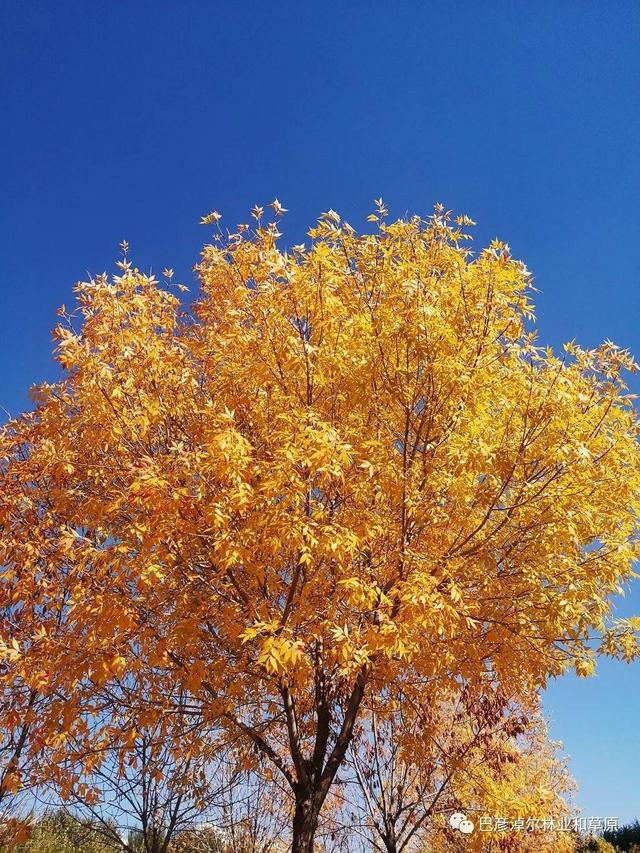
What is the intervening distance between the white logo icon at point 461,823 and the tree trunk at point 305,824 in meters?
4.92

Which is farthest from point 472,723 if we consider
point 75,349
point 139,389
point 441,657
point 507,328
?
point 75,349

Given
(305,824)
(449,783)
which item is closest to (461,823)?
(449,783)

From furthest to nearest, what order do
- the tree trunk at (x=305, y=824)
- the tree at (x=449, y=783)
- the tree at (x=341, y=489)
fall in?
the tree at (x=449, y=783) → the tree trunk at (x=305, y=824) → the tree at (x=341, y=489)

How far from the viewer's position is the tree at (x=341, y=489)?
4.96 m

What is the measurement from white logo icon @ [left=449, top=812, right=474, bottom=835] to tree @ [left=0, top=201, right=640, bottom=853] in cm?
506

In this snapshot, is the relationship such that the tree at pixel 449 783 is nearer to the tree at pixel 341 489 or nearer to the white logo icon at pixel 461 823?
the white logo icon at pixel 461 823

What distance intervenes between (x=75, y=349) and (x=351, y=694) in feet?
16.5

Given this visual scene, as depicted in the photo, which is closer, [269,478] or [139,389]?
[269,478]

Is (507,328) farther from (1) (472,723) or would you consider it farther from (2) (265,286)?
(1) (472,723)

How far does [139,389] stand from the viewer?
221 inches

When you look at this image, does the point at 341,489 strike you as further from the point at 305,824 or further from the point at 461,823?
the point at 461,823

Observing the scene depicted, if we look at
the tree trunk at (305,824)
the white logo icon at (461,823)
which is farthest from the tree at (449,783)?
the tree trunk at (305,824)

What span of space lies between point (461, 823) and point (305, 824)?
526 cm

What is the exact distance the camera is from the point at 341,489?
5816mm
